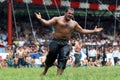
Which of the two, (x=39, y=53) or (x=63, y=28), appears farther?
(x=39, y=53)

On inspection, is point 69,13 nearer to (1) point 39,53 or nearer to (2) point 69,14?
(2) point 69,14

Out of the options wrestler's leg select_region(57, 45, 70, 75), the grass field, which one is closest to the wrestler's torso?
wrestler's leg select_region(57, 45, 70, 75)

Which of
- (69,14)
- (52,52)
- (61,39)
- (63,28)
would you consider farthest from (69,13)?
(52,52)

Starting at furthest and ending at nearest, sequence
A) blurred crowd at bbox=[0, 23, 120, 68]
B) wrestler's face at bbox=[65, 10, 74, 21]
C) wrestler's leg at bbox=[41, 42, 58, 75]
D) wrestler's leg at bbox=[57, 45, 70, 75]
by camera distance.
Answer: blurred crowd at bbox=[0, 23, 120, 68], wrestler's leg at bbox=[41, 42, 58, 75], wrestler's leg at bbox=[57, 45, 70, 75], wrestler's face at bbox=[65, 10, 74, 21]

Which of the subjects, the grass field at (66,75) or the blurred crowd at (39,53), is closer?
the grass field at (66,75)

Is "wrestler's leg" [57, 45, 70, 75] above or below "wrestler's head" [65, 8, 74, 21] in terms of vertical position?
below

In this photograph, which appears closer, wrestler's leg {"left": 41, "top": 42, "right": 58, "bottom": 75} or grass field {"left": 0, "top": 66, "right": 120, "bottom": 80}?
grass field {"left": 0, "top": 66, "right": 120, "bottom": 80}

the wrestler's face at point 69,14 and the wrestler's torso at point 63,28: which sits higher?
the wrestler's face at point 69,14

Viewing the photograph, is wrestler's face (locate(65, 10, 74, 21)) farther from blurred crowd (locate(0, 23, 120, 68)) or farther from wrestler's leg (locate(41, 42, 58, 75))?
blurred crowd (locate(0, 23, 120, 68))

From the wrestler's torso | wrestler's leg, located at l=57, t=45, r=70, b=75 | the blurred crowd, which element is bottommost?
the blurred crowd

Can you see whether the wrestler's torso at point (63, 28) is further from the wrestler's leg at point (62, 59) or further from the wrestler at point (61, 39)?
the wrestler's leg at point (62, 59)

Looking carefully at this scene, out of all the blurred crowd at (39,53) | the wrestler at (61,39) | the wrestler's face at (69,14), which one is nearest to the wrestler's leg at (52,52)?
the wrestler at (61,39)

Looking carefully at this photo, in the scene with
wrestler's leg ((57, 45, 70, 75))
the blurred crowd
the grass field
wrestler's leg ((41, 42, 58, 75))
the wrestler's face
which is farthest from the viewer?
the blurred crowd

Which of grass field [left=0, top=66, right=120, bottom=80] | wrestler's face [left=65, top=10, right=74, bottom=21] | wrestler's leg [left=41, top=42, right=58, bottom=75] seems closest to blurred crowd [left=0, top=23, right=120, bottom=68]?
grass field [left=0, top=66, right=120, bottom=80]
